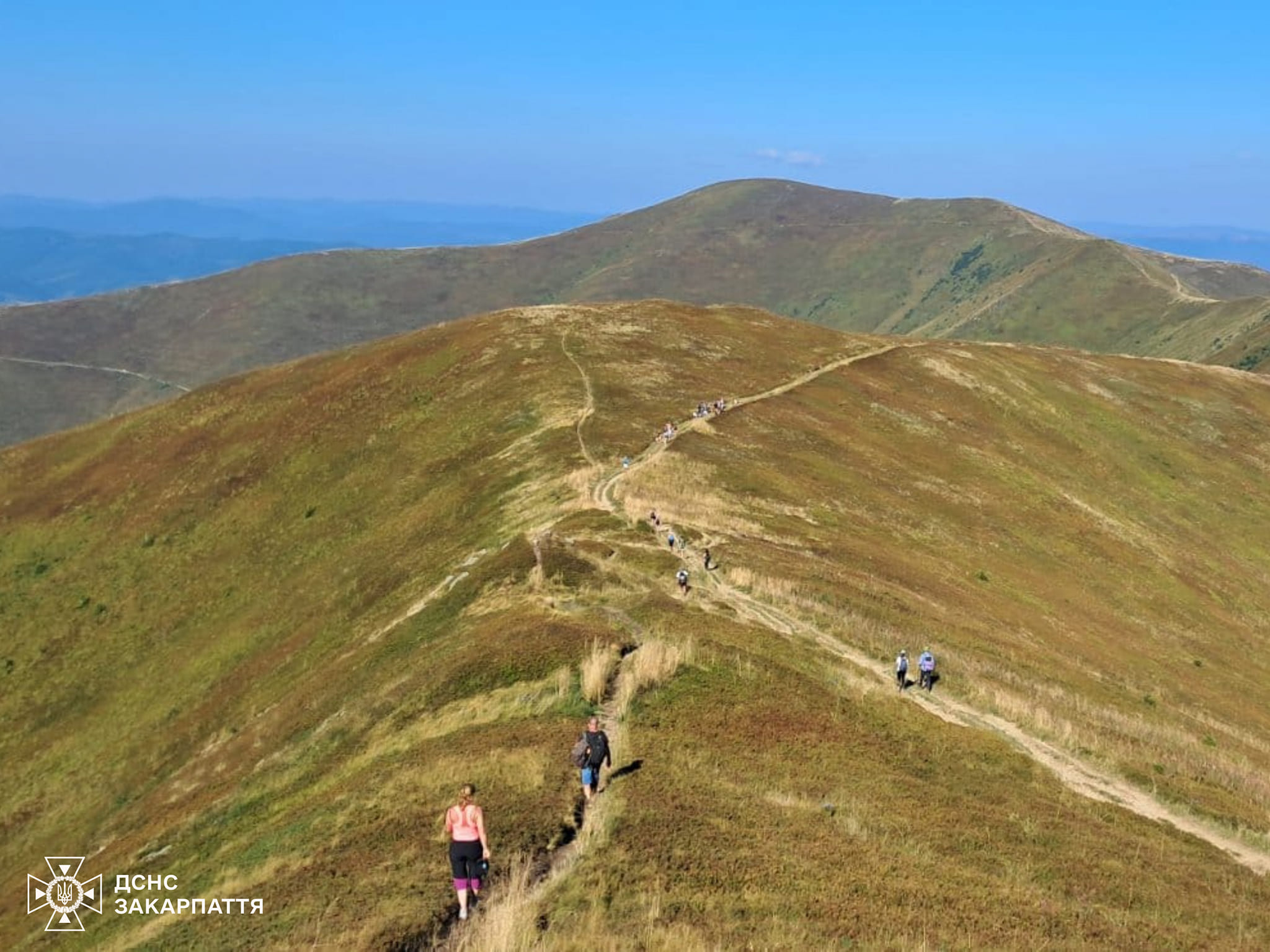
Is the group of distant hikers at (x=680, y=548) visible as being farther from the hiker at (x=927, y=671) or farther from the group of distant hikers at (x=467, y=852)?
the group of distant hikers at (x=467, y=852)

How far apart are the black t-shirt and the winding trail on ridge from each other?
45.0 feet

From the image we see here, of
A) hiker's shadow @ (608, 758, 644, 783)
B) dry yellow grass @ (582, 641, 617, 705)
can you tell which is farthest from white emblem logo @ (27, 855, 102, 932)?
hiker's shadow @ (608, 758, 644, 783)

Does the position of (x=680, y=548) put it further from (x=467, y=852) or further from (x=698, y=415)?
(x=698, y=415)

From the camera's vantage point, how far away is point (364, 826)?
18953 millimetres

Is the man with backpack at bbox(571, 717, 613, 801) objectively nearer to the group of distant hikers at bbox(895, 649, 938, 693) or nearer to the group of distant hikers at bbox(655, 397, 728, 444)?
the group of distant hikers at bbox(895, 649, 938, 693)

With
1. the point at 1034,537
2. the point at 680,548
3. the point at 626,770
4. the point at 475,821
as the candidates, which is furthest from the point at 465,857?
the point at 1034,537

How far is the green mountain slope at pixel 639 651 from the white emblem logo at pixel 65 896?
81cm

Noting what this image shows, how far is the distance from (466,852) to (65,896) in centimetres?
1934

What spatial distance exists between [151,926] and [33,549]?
66.1 m

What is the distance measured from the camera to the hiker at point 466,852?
15.1 m

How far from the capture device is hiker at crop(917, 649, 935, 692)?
30936 millimetres

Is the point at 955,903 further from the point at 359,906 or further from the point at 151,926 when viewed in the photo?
the point at 151,926

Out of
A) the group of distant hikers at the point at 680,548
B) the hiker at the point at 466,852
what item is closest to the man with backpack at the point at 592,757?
the hiker at the point at 466,852

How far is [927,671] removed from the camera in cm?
3112
